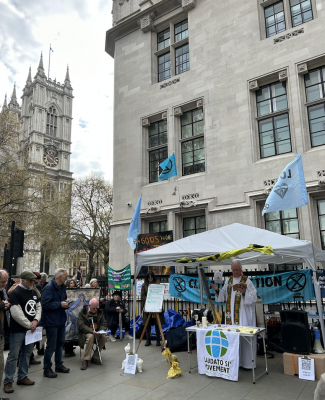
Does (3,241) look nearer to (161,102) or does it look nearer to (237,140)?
(161,102)

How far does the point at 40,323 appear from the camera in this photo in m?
6.38

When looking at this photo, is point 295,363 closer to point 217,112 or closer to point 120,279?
point 120,279

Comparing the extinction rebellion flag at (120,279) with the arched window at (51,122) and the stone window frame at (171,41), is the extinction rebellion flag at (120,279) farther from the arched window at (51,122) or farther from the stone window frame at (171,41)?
the arched window at (51,122)

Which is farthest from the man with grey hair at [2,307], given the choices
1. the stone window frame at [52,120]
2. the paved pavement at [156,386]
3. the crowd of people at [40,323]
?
the stone window frame at [52,120]

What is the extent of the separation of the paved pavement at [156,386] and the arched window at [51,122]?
299 feet

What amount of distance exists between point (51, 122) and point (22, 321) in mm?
93274

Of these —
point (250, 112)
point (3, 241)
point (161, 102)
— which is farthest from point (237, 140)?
point (3, 241)

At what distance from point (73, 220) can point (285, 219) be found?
87.3 ft

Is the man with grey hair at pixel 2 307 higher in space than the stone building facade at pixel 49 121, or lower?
lower

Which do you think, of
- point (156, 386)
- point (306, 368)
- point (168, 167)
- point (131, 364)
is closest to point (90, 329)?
point (131, 364)

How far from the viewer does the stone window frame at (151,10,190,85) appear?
15547mm

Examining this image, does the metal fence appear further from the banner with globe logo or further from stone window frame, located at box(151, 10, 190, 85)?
stone window frame, located at box(151, 10, 190, 85)

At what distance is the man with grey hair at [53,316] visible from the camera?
6.40 m

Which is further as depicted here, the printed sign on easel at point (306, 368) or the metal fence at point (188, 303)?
the metal fence at point (188, 303)
